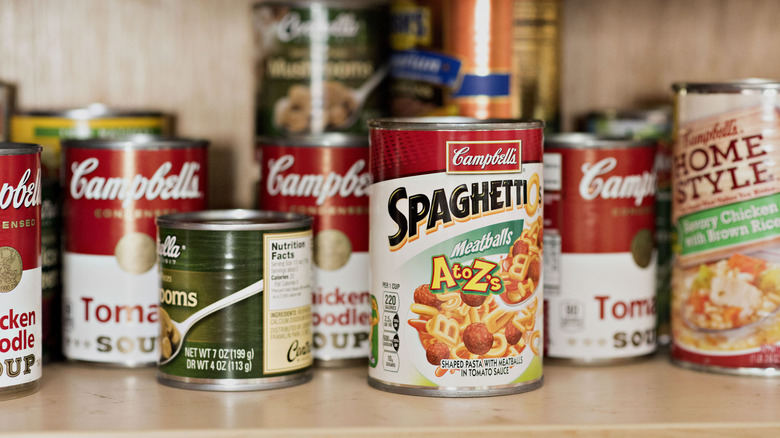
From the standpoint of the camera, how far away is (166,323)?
3.57 feet

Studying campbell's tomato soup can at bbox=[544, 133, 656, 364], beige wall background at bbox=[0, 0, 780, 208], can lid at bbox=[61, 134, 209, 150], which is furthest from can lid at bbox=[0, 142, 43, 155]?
campbell's tomato soup can at bbox=[544, 133, 656, 364]

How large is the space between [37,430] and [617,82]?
977 millimetres

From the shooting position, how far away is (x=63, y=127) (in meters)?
1.26

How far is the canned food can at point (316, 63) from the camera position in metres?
1.28

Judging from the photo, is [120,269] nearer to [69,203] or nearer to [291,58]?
[69,203]

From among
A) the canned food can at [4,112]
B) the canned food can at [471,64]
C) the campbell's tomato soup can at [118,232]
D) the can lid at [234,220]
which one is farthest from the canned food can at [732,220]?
the canned food can at [4,112]

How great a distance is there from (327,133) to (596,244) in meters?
0.37

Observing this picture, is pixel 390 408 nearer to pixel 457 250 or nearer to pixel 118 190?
pixel 457 250

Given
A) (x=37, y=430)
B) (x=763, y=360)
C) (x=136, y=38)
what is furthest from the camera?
(x=136, y=38)

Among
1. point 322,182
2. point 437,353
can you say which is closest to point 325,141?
point 322,182

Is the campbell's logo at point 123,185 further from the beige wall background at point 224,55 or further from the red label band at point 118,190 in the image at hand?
the beige wall background at point 224,55

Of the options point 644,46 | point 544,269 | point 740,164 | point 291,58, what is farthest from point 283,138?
point 644,46

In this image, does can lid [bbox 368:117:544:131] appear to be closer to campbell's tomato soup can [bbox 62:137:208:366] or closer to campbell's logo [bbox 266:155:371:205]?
campbell's logo [bbox 266:155:371:205]

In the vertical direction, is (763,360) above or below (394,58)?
below
